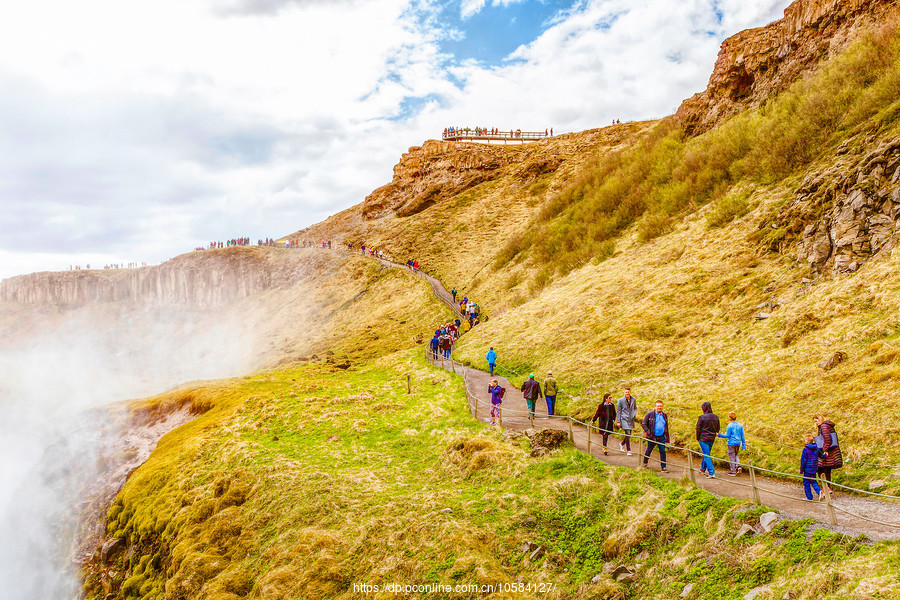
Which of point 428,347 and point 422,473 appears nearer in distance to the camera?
point 422,473

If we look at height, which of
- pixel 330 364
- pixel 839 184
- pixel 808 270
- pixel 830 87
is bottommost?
pixel 330 364

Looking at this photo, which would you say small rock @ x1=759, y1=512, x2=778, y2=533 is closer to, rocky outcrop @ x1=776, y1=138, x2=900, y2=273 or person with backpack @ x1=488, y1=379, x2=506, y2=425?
person with backpack @ x1=488, y1=379, x2=506, y2=425

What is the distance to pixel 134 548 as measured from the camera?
19156 mm

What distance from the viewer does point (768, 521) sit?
888 cm

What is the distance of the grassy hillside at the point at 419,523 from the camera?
858 centimetres

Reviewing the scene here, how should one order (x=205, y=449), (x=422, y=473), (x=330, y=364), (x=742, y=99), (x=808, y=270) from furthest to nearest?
(x=330, y=364) → (x=742, y=99) → (x=205, y=449) → (x=808, y=270) → (x=422, y=473)

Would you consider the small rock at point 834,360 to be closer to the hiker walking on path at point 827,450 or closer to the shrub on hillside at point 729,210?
the hiker walking on path at point 827,450

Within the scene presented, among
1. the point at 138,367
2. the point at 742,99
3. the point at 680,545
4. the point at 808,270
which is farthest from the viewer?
the point at 138,367

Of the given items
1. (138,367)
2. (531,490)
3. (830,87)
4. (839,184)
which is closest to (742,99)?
(830,87)

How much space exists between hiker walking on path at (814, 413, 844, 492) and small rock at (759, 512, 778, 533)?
8.22 feet

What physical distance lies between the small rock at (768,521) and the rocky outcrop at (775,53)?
3386 cm

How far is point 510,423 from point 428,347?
1791cm

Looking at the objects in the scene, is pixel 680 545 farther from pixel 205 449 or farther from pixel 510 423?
pixel 205 449

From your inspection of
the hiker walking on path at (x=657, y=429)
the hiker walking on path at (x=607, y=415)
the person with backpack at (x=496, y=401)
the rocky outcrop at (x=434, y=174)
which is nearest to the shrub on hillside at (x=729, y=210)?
the hiker walking on path at (x=607, y=415)
